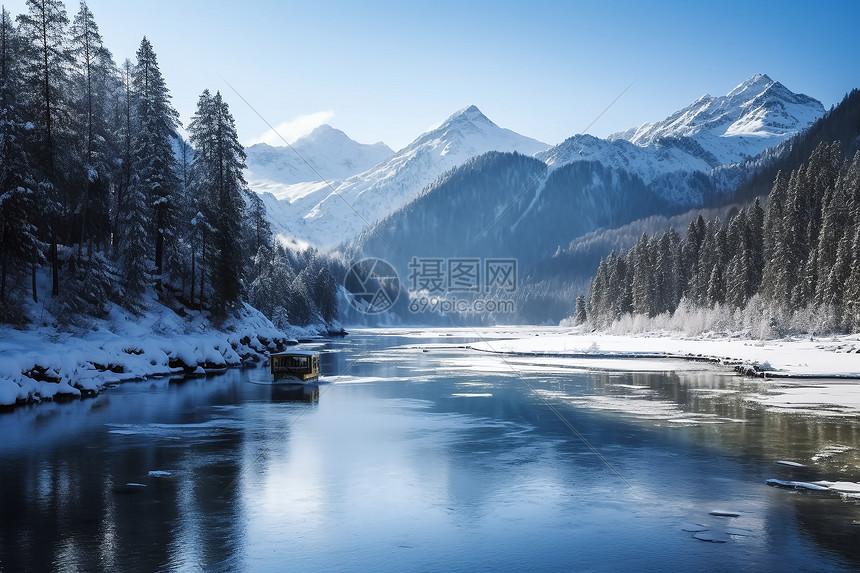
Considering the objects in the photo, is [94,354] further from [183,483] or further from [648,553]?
[648,553]

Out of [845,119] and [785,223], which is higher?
[845,119]

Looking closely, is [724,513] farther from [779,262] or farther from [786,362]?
[779,262]

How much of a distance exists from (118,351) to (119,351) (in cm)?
16

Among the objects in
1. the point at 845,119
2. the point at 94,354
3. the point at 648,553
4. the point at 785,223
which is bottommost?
the point at 648,553

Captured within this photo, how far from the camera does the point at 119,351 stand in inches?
1671

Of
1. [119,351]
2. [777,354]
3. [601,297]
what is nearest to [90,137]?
[119,351]

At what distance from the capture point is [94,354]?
129ft

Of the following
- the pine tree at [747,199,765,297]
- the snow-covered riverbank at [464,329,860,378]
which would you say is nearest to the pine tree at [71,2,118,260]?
the snow-covered riverbank at [464,329,860,378]

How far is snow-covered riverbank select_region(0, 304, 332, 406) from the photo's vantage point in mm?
31484

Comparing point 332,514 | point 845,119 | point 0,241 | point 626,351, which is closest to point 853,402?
point 332,514

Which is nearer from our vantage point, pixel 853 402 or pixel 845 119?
pixel 853 402

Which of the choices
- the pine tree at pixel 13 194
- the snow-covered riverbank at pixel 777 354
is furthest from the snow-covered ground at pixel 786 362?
the pine tree at pixel 13 194

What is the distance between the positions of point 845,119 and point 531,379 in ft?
506

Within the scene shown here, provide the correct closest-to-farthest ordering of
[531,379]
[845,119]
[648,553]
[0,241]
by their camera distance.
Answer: [648,553] < [0,241] < [531,379] < [845,119]
